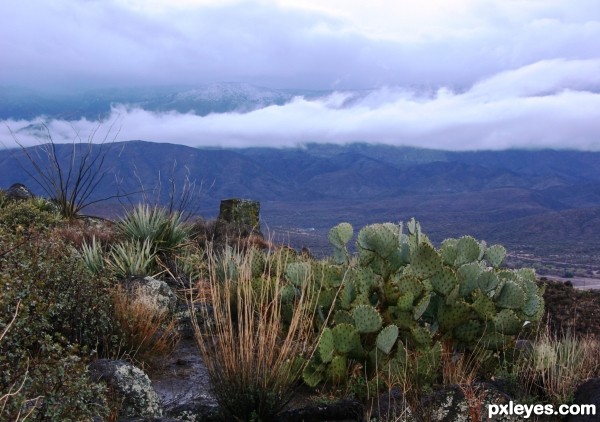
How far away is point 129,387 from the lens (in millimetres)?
5148

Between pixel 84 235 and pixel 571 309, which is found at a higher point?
pixel 84 235

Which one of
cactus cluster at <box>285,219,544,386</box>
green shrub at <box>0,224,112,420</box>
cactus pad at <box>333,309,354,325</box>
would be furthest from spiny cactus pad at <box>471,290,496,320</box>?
green shrub at <box>0,224,112,420</box>

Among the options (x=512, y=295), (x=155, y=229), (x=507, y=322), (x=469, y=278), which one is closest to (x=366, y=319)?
(x=469, y=278)

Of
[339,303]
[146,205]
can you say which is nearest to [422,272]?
[339,303]

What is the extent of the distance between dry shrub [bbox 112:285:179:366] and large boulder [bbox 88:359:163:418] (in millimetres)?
856

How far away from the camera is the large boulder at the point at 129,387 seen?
16.7 feet

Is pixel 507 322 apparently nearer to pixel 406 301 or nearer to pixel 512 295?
pixel 512 295

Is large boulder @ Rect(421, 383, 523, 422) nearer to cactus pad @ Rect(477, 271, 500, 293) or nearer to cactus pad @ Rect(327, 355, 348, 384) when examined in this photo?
cactus pad @ Rect(327, 355, 348, 384)

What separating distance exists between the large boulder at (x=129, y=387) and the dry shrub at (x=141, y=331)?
86cm

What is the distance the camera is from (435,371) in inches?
220

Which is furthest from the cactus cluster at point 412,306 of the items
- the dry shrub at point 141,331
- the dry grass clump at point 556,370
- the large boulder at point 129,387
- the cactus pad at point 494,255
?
the dry shrub at point 141,331

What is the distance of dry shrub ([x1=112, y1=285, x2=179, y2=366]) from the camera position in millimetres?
6430

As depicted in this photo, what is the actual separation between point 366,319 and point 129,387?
212cm

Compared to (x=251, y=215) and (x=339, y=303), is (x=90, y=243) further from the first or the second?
(x=251, y=215)
